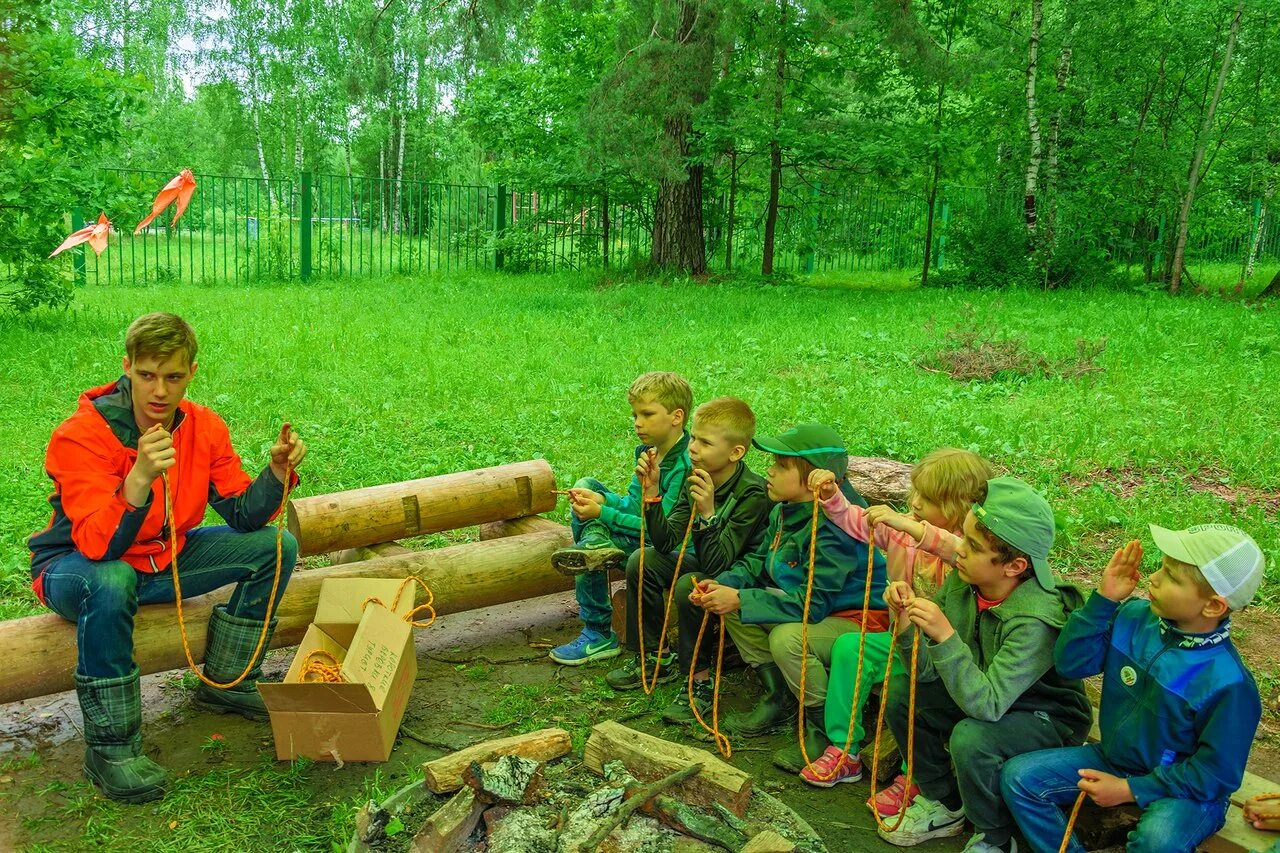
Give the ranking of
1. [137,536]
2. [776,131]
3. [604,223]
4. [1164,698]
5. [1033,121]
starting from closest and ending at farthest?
[1164,698], [137,536], [776,131], [1033,121], [604,223]

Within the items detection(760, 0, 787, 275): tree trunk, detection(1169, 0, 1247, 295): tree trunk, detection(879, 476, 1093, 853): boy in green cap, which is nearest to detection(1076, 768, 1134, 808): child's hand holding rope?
detection(879, 476, 1093, 853): boy in green cap

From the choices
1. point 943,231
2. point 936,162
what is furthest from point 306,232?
point 943,231

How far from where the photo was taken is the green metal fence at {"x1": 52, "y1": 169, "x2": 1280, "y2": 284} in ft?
52.4

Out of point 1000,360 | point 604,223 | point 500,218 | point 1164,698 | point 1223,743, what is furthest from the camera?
point 500,218

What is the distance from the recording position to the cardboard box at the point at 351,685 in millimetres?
3330

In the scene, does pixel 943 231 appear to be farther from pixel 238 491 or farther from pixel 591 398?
pixel 238 491

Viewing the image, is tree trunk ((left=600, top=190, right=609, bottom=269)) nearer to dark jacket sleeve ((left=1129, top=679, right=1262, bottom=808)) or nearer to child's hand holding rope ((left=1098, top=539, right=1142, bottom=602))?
child's hand holding rope ((left=1098, top=539, right=1142, bottom=602))

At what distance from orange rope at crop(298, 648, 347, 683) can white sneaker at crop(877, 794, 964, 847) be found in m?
1.83

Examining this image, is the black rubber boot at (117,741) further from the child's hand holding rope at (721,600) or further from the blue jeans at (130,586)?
the child's hand holding rope at (721,600)

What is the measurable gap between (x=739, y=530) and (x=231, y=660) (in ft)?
6.12

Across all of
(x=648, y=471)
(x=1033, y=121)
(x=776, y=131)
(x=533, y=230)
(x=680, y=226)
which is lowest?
(x=648, y=471)

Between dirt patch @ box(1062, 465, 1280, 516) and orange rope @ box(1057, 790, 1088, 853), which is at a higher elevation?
dirt patch @ box(1062, 465, 1280, 516)

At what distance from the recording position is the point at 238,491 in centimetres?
379

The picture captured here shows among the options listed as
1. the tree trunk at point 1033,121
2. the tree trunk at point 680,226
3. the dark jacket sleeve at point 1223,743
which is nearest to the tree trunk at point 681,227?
the tree trunk at point 680,226
